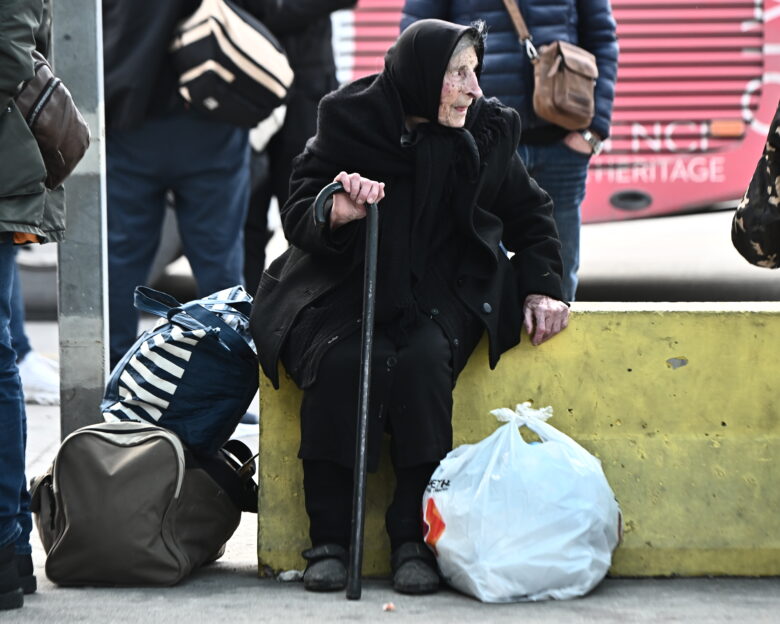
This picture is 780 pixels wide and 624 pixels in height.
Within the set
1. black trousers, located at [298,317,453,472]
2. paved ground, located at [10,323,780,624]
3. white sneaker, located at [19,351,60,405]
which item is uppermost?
black trousers, located at [298,317,453,472]

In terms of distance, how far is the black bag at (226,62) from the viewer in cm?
547

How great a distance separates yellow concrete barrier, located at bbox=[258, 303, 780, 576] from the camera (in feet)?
13.1

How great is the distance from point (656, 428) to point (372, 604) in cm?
90

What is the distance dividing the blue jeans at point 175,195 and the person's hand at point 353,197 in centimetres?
202

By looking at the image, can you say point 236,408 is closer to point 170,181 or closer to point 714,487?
point 714,487

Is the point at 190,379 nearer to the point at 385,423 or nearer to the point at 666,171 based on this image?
the point at 385,423

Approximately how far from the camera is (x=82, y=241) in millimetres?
4625

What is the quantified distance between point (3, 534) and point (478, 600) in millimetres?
1117

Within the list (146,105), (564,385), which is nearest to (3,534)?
(564,385)

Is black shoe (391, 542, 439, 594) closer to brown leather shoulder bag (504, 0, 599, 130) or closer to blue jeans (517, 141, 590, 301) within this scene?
blue jeans (517, 141, 590, 301)

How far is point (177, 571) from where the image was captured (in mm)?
3814

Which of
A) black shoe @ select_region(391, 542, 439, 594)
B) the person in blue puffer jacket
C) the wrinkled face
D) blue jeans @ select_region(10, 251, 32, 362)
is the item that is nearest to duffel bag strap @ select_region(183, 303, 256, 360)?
black shoe @ select_region(391, 542, 439, 594)

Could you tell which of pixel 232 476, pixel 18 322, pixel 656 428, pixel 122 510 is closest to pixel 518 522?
pixel 656 428

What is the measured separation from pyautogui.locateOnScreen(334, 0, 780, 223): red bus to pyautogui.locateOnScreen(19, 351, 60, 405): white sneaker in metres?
2.58
